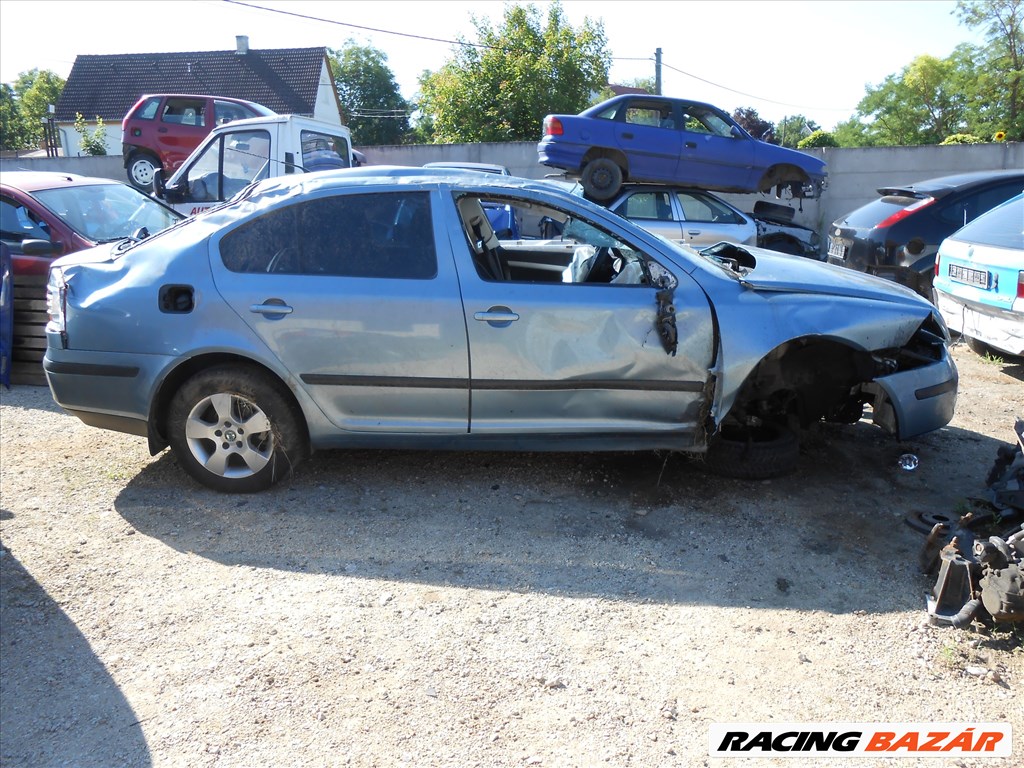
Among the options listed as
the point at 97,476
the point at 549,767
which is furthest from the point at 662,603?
the point at 97,476

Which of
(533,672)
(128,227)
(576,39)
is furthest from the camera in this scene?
(576,39)

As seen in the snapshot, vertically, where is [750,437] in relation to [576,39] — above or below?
below

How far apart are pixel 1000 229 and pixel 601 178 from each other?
17.4ft

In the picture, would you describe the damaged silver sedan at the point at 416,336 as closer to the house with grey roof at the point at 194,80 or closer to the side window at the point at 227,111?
the side window at the point at 227,111

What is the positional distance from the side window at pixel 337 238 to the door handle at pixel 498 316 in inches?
17.7

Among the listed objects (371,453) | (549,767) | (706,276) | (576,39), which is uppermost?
(576,39)

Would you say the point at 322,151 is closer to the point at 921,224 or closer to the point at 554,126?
the point at 554,126

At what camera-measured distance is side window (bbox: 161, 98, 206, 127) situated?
15.9 meters

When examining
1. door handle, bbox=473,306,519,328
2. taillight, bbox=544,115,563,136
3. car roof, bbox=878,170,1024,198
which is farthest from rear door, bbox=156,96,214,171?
door handle, bbox=473,306,519,328

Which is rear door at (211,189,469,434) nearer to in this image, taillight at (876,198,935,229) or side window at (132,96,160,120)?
taillight at (876,198,935,229)

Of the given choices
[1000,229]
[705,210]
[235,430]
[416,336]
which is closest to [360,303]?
[416,336]

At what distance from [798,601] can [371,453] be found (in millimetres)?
2727

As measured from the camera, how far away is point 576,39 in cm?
2373

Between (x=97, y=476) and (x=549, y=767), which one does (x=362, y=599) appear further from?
(x=97, y=476)
